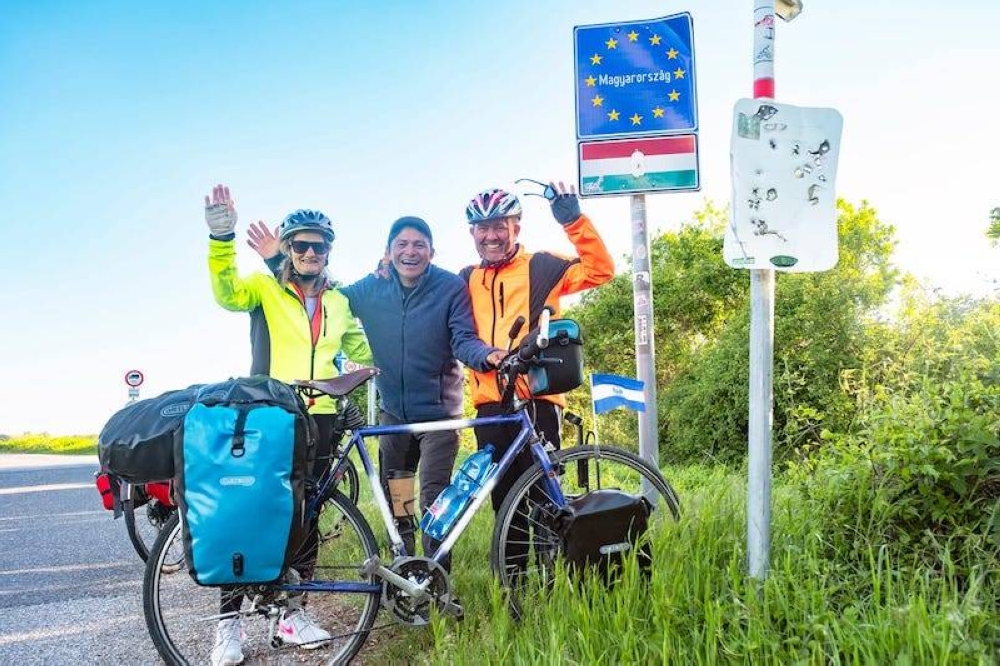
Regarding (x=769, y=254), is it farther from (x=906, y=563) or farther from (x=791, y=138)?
(x=906, y=563)

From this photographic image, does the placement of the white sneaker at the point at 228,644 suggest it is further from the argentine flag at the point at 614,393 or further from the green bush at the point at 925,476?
the green bush at the point at 925,476

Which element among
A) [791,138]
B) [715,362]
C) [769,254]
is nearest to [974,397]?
[769,254]

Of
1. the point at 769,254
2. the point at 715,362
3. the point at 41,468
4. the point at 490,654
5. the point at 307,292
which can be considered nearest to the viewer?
the point at 490,654

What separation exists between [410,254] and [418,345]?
51cm

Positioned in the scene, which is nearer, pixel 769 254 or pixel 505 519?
pixel 769 254

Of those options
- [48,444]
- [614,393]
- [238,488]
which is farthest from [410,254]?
[48,444]

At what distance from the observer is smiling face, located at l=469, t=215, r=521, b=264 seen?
418 centimetres

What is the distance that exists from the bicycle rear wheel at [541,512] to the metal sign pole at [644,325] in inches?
35.7

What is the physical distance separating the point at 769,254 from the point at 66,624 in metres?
4.24

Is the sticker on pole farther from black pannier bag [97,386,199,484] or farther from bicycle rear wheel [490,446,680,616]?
black pannier bag [97,386,199,484]

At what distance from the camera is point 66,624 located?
4.35 metres

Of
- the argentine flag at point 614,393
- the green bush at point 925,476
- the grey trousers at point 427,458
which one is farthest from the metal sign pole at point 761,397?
the grey trousers at point 427,458

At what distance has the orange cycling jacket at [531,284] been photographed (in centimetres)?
414

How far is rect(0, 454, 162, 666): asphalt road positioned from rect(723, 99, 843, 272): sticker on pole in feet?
11.1
